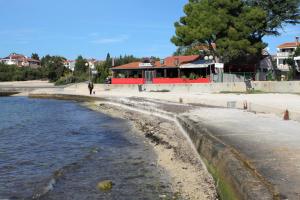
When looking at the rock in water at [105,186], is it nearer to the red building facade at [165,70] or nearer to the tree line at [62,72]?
the red building facade at [165,70]

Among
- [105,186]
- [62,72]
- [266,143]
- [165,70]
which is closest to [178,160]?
[266,143]

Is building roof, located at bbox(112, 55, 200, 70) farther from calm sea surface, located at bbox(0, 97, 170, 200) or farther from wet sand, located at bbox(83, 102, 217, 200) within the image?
calm sea surface, located at bbox(0, 97, 170, 200)

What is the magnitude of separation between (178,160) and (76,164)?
299 centimetres

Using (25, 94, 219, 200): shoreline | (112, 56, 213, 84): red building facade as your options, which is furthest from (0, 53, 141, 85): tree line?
(25, 94, 219, 200): shoreline

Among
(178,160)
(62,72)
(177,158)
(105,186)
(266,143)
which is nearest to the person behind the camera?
(105,186)

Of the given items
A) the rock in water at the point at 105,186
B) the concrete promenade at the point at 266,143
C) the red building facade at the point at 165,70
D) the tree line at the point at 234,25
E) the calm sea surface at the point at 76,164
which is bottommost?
the calm sea surface at the point at 76,164

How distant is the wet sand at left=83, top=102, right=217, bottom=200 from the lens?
32.7 ft

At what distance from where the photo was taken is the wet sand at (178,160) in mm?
9969

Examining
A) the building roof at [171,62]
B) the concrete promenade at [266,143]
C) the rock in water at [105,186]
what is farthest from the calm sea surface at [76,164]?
the building roof at [171,62]

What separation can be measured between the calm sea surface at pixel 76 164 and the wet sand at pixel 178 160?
1.12ft

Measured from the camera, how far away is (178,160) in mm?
13773

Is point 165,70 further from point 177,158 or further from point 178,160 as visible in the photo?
point 178,160

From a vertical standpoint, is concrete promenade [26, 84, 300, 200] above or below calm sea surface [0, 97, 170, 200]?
above

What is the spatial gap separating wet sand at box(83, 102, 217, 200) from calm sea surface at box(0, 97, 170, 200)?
34 cm
